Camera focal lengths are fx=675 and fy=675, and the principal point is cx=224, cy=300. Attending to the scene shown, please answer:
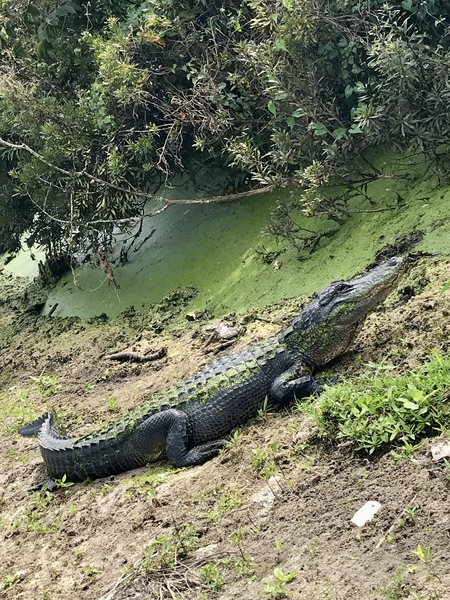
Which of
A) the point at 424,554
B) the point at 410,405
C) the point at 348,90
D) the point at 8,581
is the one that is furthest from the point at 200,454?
the point at 348,90

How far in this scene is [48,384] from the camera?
646 centimetres

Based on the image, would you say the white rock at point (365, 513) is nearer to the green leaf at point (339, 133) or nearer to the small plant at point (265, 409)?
the small plant at point (265, 409)

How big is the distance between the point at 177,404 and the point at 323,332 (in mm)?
1074

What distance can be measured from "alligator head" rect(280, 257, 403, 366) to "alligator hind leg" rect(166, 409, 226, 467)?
2.84ft

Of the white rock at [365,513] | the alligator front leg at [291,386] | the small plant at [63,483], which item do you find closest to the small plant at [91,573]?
the small plant at [63,483]

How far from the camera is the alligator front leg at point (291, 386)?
4273mm

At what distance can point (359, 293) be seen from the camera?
4.46 metres

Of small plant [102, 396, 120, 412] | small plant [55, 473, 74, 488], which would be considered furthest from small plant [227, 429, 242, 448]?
small plant [102, 396, 120, 412]

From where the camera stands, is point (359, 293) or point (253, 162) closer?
point (359, 293)

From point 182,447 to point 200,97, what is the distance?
4.09 meters

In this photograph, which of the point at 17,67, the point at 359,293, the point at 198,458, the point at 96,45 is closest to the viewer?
the point at 198,458

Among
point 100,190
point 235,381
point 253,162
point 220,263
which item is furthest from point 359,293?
point 100,190

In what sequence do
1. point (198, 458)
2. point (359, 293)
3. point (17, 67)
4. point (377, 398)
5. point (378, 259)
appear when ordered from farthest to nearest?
point (17, 67) < point (378, 259) < point (359, 293) < point (198, 458) < point (377, 398)

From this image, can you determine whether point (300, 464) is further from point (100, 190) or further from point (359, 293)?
point (100, 190)
